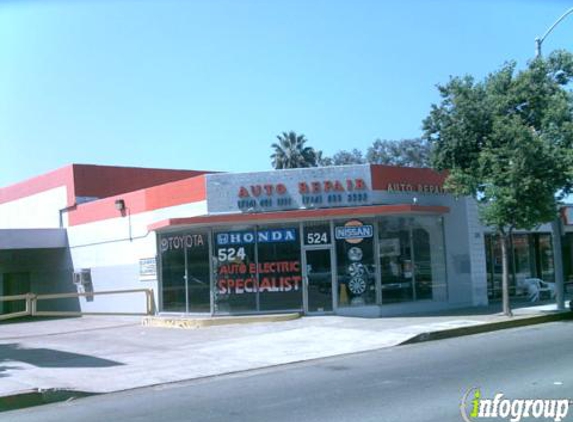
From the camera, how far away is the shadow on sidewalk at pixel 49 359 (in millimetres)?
13295

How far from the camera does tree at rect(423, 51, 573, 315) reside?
56.9 ft

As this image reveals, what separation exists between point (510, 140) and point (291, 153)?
53.6 m

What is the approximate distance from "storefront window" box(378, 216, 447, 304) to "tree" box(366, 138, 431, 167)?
54361mm

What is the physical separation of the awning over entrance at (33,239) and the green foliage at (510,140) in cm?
1670

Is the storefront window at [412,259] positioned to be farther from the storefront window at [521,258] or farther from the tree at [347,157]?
the tree at [347,157]

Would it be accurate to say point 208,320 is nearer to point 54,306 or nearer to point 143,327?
point 143,327

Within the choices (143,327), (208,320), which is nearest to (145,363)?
(208,320)

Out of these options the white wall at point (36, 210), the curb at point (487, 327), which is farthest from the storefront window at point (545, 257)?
the white wall at point (36, 210)

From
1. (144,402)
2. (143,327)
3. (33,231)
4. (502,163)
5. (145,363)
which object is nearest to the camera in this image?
(144,402)

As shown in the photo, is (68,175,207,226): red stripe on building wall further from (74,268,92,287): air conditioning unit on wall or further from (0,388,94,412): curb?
(0,388,94,412): curb

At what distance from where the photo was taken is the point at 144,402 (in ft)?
31.7

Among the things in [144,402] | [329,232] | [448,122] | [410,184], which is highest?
[448,122]

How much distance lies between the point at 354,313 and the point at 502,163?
600cm
